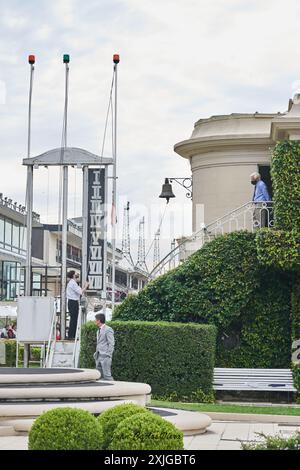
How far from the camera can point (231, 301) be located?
88.7 feet

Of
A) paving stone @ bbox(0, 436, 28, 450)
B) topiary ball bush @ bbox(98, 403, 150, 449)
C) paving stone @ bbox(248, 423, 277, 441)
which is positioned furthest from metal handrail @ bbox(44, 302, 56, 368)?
topiary ball bush @ bbox(98, 403, 150, 449)

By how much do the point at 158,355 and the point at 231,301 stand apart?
3126 mm

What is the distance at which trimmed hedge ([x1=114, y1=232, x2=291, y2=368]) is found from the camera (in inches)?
1067

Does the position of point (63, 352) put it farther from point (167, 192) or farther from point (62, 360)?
point (167, 192)

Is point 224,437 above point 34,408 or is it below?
below

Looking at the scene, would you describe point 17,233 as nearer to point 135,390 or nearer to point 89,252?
point 89,252

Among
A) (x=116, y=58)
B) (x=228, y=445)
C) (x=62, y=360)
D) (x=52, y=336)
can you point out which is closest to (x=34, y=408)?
(x=228, y=445)

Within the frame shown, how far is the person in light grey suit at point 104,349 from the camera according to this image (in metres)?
22.8

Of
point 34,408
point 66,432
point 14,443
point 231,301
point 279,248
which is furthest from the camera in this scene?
point 231,301

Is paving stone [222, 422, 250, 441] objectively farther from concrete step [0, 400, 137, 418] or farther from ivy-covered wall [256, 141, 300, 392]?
ivy-covered wall [256, 141, 300, 392]

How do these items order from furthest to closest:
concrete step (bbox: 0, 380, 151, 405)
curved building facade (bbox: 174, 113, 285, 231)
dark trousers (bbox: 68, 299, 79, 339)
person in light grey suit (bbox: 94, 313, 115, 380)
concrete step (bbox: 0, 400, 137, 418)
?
curved building facade (bbox: 174, 113, 285, 231) → dark trousers (bbox: 68, 299, 79, 339) → person in light grey suit (bbox: 94, 313, 115, 380) → concrete step (bbox: 0, 380, 151, 405) → concrete step (bbox: 0, 400, 137, 418)

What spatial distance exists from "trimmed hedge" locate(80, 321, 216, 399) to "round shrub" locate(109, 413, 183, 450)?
561 inches

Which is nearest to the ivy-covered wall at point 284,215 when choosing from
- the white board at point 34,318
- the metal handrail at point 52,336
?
the metal handrail at point 52,336

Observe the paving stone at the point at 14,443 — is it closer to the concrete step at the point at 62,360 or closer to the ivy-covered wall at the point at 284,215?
the concrete step at the point at 62,360
